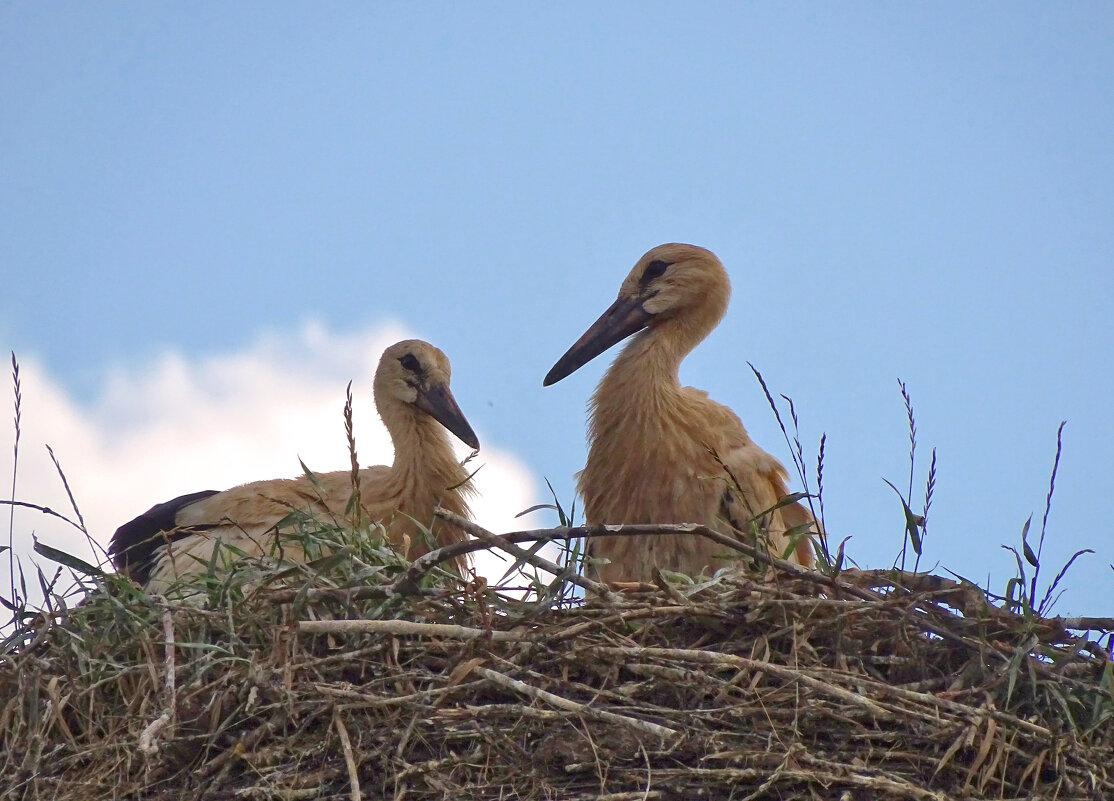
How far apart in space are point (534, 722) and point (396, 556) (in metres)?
0.67

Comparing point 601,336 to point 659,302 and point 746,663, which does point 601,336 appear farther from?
point 746,663

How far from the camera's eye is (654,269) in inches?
212

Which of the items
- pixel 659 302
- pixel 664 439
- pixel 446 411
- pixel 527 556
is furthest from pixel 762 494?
pixel 527 556

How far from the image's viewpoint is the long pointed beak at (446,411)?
5.72 metres

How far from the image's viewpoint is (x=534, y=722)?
259cm

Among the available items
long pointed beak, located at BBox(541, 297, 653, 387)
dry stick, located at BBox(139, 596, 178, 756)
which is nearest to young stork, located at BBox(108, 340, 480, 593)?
long pointed beak, located at BBox(541, 297, 653, 387)

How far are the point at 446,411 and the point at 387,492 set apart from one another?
0.42 m

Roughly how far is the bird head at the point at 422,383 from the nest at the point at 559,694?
278 centimetres

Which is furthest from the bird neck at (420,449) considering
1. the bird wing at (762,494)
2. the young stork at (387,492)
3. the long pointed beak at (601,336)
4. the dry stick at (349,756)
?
the dry stick at (349,756)

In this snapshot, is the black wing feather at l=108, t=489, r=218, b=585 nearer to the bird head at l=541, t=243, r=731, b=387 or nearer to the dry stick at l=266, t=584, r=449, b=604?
the bird head at l=541, t=243, r=731, b=387

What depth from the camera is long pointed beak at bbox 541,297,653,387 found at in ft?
17.4

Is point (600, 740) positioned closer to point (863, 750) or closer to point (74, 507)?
point (863, 750)

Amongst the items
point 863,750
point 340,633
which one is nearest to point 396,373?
point 340,633

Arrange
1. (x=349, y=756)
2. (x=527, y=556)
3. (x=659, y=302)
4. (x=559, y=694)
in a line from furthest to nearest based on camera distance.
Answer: (x=659, y=302)
(x=527, y=556)
(x=559, y=694)
(x=349, y=756)
